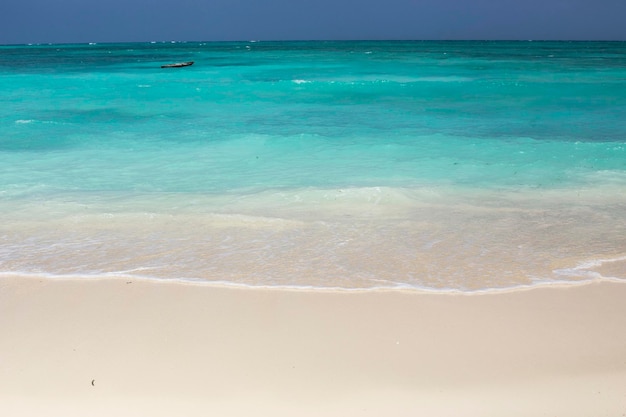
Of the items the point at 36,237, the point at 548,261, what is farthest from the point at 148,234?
the point at 548,261

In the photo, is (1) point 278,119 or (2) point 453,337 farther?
(1) point 278,119

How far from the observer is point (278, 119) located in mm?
15805

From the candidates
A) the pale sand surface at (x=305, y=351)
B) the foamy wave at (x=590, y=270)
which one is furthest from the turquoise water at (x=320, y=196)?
the pale sand surface at (x=305, y=351)

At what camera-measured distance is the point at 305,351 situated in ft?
11.5

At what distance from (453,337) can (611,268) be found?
2.03 metres

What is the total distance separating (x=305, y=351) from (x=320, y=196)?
3.84 metres

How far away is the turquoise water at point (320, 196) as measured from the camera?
494 cm

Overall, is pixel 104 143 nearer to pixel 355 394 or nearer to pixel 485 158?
pixel 485 158

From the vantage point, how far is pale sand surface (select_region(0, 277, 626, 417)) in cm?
304

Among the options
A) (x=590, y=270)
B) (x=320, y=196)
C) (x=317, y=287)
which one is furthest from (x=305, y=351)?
(x=320, y=196)

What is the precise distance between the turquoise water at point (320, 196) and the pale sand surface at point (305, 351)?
0.41 m

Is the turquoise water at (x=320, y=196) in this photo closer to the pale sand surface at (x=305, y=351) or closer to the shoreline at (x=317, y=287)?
the shoreline at (x=317, y=287)

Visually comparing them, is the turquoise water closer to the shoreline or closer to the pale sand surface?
the shoreline

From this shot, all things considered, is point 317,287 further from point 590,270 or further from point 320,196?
point 320,196
